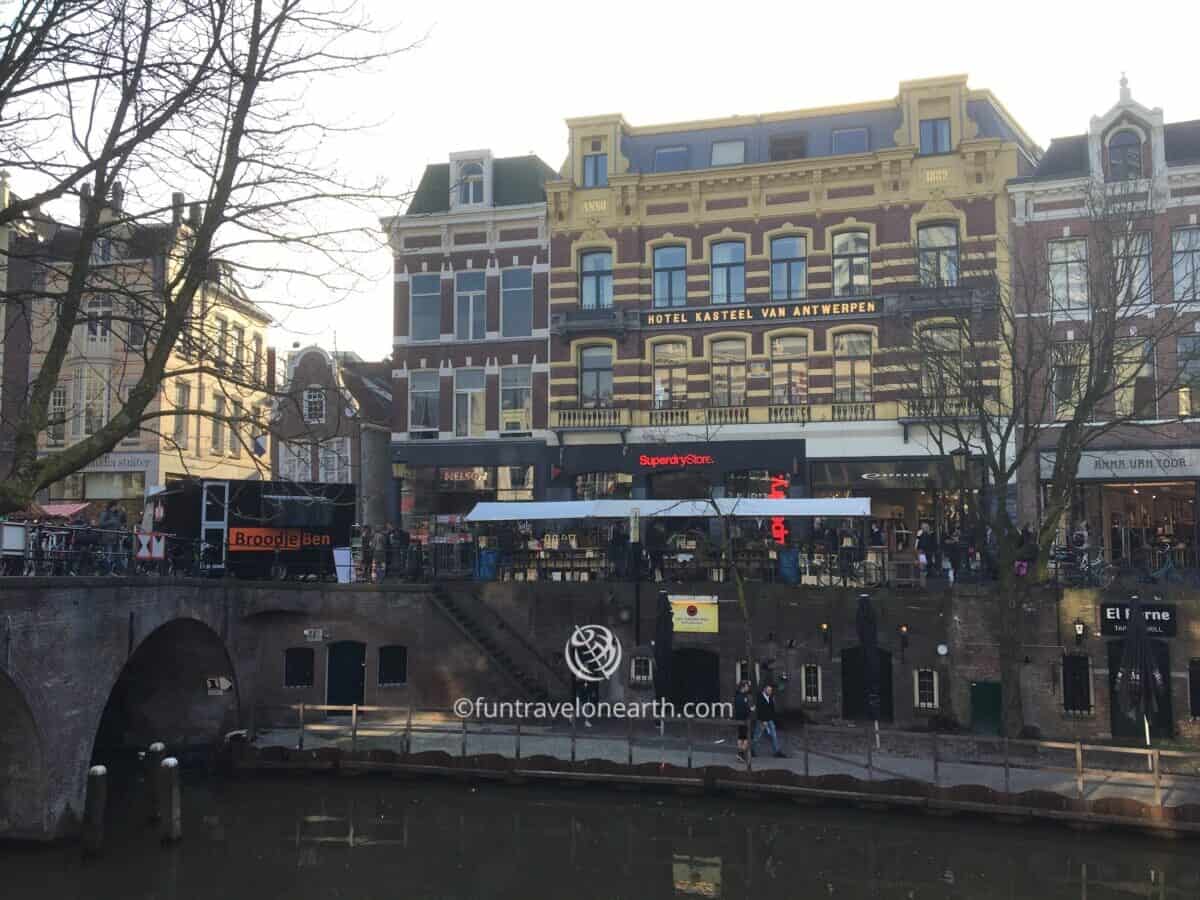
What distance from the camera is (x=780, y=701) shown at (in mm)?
26750

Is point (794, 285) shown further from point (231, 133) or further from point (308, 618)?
point (231, 133)

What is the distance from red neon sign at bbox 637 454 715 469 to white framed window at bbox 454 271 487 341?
7727 mm

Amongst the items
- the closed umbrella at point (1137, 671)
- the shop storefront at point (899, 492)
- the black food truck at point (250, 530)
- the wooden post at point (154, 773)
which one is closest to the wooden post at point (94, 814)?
the wooden post at point (154, 773)

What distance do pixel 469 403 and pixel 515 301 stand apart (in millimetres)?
3993

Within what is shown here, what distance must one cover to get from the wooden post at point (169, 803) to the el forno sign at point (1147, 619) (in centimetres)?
2086

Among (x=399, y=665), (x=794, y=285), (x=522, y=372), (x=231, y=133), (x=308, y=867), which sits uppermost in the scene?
(x=794, y=285)

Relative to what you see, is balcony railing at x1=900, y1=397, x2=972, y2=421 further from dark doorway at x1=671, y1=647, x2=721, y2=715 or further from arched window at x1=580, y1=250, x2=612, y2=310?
arched window at x1=580, y1=250, x2=612, y2=310

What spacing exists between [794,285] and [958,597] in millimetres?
12254

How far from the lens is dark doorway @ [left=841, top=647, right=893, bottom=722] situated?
Result: 2642cm

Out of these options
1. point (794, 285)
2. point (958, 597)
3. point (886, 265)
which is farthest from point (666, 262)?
point (958, 597)

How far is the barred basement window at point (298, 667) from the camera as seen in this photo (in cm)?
2966

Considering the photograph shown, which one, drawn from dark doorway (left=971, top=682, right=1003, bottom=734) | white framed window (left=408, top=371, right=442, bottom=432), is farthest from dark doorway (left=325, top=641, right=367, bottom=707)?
dark doorway (left=971, top=682, right=1003, bottom=734)

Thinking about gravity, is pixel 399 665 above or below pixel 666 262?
below

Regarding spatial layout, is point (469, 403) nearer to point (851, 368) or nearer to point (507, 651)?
point (507, 651)
